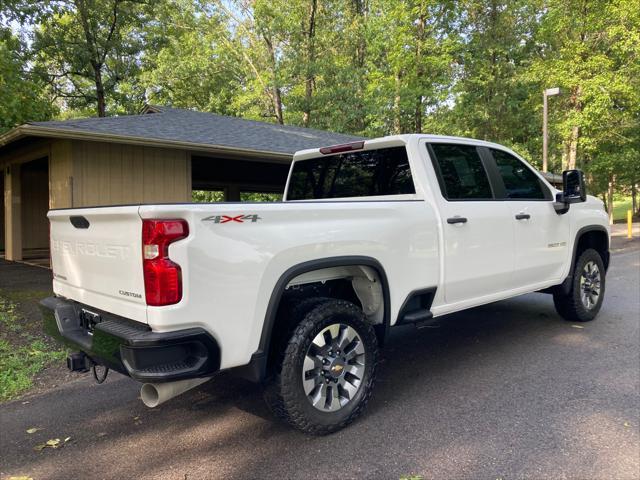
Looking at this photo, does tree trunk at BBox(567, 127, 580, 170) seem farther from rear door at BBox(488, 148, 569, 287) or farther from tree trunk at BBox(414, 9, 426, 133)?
rear door at BBox(488, 148, 569, 287)

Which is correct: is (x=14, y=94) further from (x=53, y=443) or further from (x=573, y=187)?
(x=573, y=187)

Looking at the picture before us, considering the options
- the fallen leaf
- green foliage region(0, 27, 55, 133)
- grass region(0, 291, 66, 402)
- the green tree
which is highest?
the green tree

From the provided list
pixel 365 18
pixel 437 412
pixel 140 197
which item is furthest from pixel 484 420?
pixel 365 18

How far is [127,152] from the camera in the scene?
10.3 meters

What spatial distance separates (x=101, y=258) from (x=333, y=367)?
1600 millimetres

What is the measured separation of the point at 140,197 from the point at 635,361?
9.34 m

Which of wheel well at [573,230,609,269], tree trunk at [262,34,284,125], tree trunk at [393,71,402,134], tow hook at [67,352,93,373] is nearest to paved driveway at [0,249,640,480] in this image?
tow hook at [67,352,93,373]

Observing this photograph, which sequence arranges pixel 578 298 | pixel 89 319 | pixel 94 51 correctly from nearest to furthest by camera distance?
pixel 89 319, pixel 578 298, pixel 94 51

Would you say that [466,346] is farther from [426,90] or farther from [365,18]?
[365,18]

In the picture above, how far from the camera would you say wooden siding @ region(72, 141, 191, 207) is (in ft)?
32.0

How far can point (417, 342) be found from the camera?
17.3 ft

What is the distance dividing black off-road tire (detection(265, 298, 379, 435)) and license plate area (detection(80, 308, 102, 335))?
3.77ft

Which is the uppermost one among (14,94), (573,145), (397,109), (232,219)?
(397,109)

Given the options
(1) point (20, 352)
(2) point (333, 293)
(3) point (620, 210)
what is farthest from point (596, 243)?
(3) point (620, 210)
